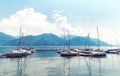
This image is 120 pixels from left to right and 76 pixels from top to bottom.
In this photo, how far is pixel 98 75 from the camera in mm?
56125

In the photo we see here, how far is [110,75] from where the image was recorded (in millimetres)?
55625

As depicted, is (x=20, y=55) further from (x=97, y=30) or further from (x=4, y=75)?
(x=4, y=75)

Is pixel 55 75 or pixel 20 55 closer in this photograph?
pixel 55 75

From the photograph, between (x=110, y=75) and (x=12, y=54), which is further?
(x=12, y=54)

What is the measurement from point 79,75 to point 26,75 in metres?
12.8

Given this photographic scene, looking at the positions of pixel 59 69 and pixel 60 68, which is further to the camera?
pixel 60 68

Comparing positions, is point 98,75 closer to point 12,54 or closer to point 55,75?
point 55,75

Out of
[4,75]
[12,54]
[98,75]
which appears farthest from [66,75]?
[12,54]

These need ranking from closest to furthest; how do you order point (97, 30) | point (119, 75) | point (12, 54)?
point (119, 75), point (12, 54), point (97, 30)

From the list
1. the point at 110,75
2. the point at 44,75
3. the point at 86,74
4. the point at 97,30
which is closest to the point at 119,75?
the point at 110,75

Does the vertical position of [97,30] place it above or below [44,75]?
above

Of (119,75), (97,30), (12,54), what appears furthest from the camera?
(97,30)

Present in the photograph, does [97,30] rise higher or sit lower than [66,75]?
higher

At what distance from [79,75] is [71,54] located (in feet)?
235
